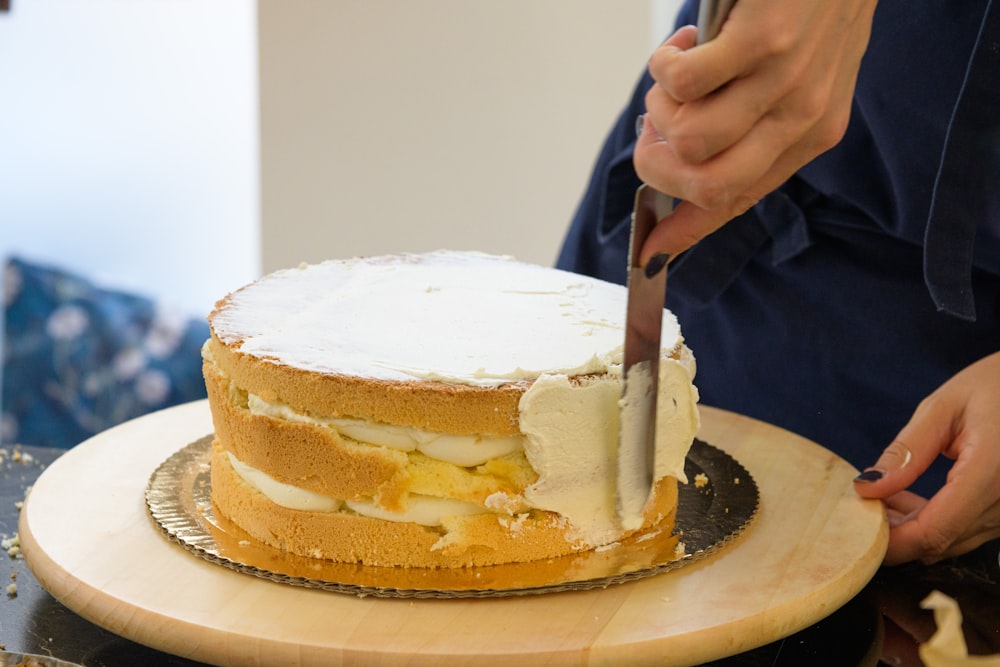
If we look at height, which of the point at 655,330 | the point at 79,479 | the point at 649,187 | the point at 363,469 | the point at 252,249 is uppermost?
the point at 649,187

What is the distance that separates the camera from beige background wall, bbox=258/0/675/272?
344cm

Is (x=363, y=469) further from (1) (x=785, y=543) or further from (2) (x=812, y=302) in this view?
(2) (x=812, y=302)

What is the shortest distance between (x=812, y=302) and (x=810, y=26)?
3.12 feet

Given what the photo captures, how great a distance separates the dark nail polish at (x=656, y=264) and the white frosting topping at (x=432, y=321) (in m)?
0.14

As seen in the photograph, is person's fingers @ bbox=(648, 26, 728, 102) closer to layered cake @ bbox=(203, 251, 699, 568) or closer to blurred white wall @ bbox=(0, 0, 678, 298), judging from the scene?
layered cake @ bbox=(203, 251, 699, 568)

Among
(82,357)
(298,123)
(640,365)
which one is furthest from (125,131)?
(640,365)

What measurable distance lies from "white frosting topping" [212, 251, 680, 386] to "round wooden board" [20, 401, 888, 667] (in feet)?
0.72

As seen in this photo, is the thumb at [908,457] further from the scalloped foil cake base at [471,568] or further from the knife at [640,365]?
the knife at [640,365]

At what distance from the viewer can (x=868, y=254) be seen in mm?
1686

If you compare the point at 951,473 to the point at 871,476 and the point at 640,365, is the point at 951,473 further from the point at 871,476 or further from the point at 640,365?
the point at 640,365

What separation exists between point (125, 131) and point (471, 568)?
283 cm

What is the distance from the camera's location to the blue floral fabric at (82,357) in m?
3.28

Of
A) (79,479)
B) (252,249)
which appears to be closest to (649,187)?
(79,479)

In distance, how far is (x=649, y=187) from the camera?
0.97m
